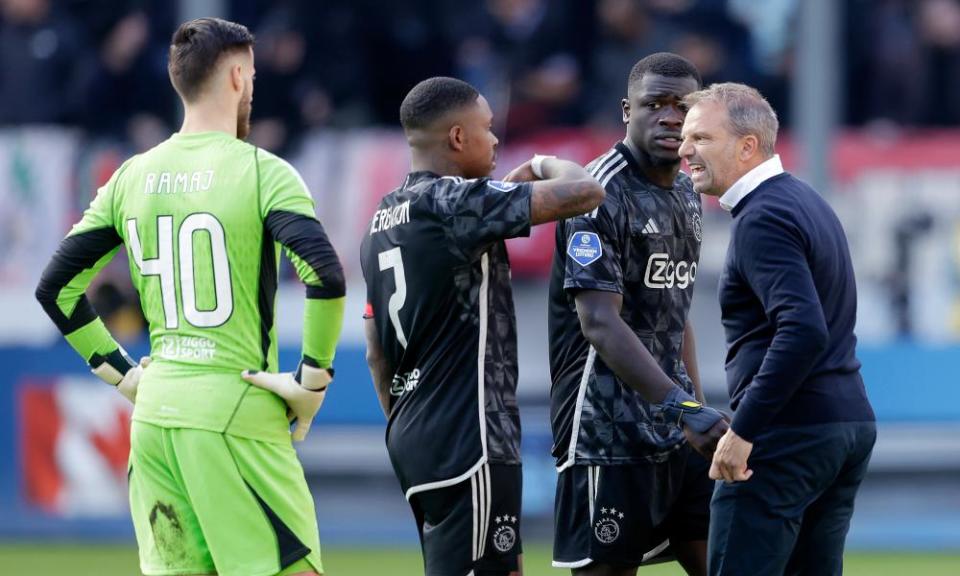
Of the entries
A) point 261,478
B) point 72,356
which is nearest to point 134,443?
point 261,478

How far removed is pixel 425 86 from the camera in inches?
205

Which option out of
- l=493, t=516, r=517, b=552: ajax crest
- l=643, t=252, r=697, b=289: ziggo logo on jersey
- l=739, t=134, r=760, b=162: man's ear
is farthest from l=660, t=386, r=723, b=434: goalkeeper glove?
l=739, t=134, r=760, b=162: man's ear

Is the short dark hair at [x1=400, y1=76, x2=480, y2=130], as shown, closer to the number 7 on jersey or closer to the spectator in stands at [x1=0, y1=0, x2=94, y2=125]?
the number 7 on jersey

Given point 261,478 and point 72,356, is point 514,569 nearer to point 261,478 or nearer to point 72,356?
point 261,478

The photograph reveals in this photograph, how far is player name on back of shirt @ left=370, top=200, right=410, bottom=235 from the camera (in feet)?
16.6

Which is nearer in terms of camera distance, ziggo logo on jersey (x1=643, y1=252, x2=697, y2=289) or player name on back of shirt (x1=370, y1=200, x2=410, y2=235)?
player name on back of shirt (x1=370, y1=200, x2=410, y2=235)

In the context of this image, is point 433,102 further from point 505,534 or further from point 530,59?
point 530,59

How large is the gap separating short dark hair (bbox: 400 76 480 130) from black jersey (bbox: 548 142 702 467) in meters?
0.57

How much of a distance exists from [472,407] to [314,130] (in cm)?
728

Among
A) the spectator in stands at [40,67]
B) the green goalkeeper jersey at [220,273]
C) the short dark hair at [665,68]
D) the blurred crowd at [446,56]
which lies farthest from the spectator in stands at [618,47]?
the green goalkeeper jersey at [220,273]

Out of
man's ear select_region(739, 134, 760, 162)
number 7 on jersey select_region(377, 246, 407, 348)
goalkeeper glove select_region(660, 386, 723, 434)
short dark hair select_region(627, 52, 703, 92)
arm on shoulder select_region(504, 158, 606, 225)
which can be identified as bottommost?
goalkeeper glove select_region(660, 386, 723, 434)

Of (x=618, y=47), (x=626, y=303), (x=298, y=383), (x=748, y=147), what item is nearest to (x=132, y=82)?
(x=618, y=47)

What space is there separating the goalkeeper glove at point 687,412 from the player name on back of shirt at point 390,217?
103cm

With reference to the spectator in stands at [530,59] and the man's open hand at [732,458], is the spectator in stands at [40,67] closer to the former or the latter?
the spectator in stands at [530,59]
